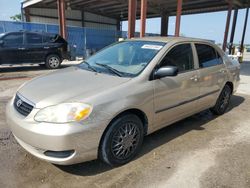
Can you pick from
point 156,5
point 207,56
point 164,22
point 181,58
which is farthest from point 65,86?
point 164,22

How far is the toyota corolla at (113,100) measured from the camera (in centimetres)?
238

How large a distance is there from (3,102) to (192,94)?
169 inches

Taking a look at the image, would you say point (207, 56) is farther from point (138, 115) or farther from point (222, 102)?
point (138, 115)

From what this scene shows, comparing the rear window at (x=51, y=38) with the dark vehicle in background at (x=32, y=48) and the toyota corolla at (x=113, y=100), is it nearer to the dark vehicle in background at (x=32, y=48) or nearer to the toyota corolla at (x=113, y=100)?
the dark vehicle in background at (x=32, y=48)

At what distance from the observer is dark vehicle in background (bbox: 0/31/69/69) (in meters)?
9.82

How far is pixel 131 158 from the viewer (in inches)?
118

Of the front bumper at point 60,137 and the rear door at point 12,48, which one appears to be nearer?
the front bumper at point 60,137

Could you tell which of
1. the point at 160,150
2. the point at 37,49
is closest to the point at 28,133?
the point at 160,150

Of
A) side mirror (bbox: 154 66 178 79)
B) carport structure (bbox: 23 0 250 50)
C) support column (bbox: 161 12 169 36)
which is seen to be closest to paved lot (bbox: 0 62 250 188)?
side mirror (bbox: 154 66 178 79)

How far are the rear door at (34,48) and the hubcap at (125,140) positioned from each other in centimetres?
893

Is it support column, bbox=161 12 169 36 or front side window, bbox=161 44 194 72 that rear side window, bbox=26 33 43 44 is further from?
support column, bbox=161 12 169 36

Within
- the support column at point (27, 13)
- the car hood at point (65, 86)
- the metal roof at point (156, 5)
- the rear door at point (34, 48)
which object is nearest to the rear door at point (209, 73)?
the car hood at point (65, 86)

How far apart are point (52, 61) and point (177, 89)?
358 inches

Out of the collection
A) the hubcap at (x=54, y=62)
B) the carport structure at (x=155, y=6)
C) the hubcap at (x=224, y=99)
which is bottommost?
the hubcap at (x=54, y=62)
